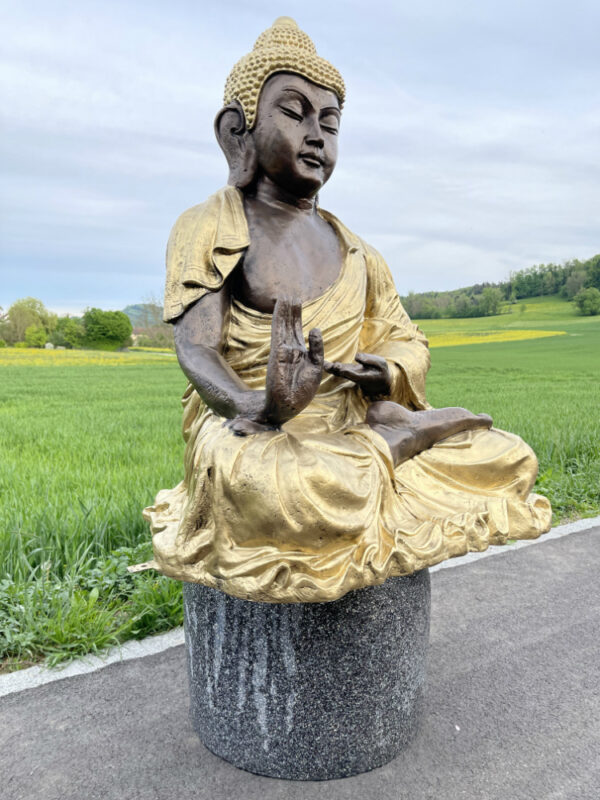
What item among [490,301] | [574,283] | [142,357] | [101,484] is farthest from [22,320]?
[101,484]

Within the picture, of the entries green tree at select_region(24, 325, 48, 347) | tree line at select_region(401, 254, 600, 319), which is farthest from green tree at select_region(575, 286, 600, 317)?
green tree at select_region(24, 325, 48, 347)

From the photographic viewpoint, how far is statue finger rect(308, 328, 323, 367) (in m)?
1.64

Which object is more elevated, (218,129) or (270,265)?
(218,129)

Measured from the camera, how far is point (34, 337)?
148 feet

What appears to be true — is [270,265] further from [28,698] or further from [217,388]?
[28,698]

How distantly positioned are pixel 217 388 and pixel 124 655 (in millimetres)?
1480

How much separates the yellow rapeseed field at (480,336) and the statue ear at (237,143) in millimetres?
25419

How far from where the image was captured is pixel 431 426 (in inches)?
84.3

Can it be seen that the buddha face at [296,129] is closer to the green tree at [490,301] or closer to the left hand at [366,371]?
the left hand at [366,371]

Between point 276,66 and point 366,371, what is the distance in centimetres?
100

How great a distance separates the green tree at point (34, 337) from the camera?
148ft

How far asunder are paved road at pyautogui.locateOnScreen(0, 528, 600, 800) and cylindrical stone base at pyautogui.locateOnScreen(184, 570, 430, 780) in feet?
0.26

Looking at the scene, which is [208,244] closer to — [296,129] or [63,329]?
[296,129]

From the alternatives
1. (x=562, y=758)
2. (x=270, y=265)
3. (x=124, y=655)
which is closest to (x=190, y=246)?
(x=270, y=265)
